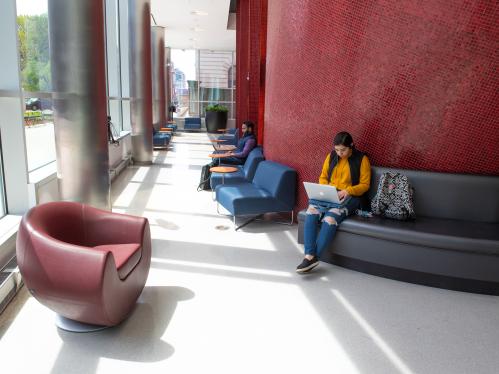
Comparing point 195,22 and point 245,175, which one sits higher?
point 195,22

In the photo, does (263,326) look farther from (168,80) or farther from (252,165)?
(168,80)

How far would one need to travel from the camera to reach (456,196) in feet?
13.7

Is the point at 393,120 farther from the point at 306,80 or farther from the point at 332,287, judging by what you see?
the point at 332,287

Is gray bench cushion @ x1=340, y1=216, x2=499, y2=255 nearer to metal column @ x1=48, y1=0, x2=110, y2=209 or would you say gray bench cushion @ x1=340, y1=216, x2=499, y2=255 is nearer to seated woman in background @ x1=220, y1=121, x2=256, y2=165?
metal column @ x1=48, y1=0, x2=110, y2=209

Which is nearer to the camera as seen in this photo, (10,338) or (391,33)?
(10,338)

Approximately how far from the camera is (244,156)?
8016 mm

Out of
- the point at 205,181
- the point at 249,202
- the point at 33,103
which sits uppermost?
the point at 33,103

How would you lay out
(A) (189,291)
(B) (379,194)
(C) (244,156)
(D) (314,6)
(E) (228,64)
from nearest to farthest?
(A) (189,291), (B) (379,194), (D) (314,6), (C) (244,156), (E) (228,64)

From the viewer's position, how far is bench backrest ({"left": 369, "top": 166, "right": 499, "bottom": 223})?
13.5 ft

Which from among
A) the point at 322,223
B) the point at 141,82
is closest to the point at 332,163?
the point at 322,223

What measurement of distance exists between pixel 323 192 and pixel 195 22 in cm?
1402

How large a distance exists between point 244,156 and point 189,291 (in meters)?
→ 4.69

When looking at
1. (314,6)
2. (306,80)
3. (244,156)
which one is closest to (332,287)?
(306,80)

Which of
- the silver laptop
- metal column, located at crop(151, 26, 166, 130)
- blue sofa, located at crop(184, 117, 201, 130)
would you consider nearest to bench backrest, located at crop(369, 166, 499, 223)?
the silver laptop
